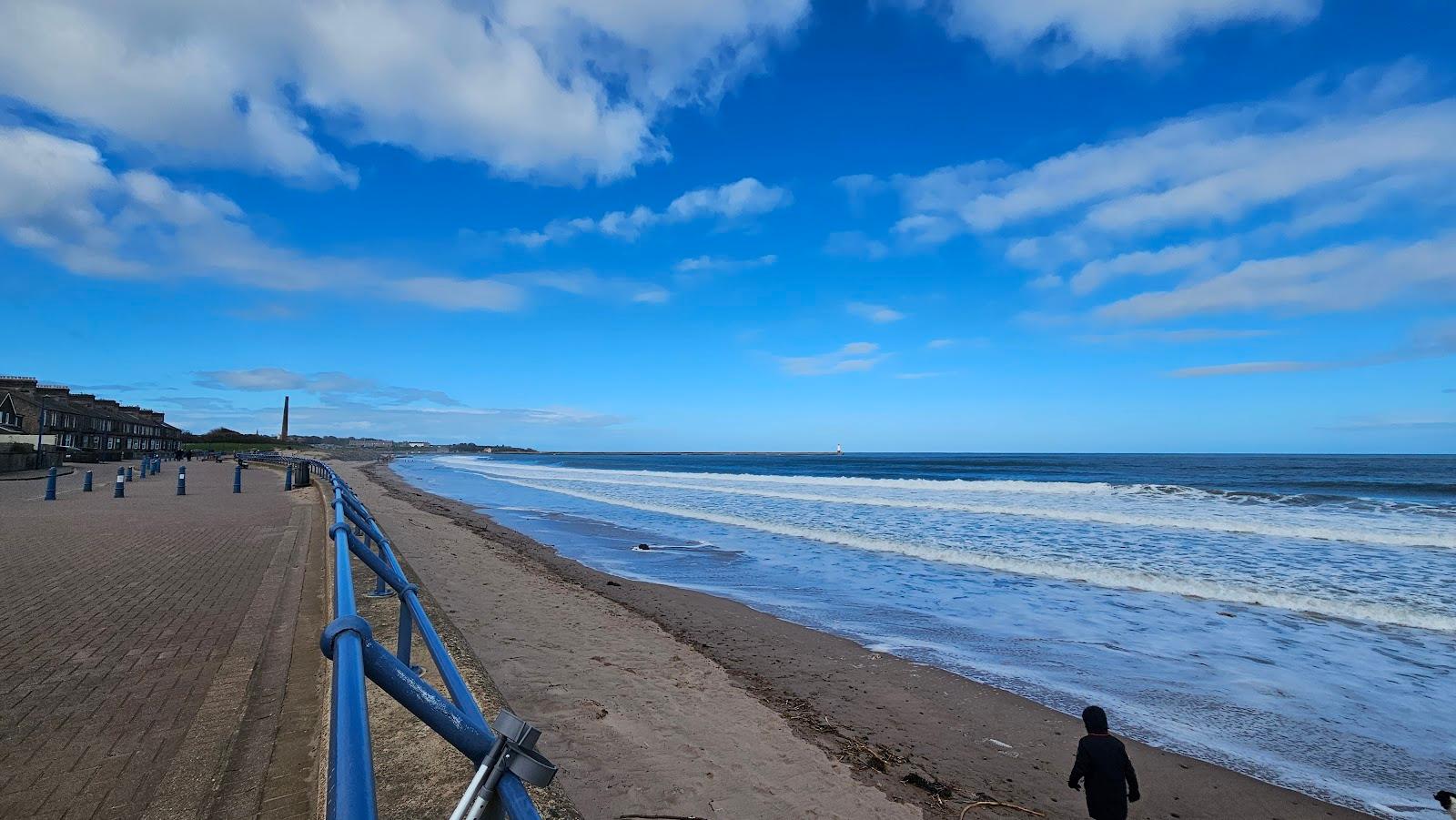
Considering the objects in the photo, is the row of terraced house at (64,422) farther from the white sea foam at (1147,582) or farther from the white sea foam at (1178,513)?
the white sea foam at (1147,582)

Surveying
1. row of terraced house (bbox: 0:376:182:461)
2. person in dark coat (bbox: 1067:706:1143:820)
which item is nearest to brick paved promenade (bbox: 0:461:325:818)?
person in dark coat (bbox: 1067:706:1143:820)

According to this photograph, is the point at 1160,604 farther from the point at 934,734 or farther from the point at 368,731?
the point at 368,731

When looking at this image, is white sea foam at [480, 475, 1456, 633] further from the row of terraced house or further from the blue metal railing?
the row of terraced house

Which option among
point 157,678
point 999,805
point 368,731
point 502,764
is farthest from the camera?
point 157,678

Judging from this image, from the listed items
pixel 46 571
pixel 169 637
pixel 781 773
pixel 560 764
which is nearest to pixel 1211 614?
pixel 781 773

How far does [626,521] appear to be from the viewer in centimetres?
2375

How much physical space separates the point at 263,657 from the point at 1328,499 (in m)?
41.1

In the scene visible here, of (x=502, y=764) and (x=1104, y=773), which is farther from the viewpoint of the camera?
(x=1104, y=773)

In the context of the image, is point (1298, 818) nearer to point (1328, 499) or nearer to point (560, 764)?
point (560, 764)

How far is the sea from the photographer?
20.9 ft

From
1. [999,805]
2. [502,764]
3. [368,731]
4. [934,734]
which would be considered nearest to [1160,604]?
[934,734]

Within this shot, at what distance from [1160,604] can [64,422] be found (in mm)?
80921

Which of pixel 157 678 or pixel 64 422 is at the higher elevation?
pixel 64 422

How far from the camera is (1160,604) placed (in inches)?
449
